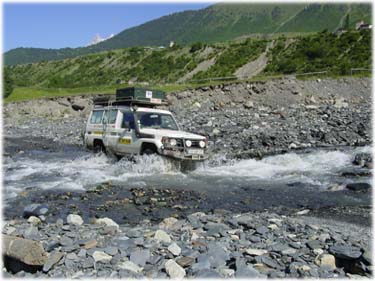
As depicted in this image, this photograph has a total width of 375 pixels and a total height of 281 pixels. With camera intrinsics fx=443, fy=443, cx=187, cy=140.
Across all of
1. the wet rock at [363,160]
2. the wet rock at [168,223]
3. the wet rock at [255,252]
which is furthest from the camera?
the wet rock at [363,160]

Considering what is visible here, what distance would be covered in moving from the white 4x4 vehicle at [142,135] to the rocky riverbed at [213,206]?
0.52m

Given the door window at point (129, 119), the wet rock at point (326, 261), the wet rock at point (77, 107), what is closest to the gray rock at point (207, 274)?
the wet rock at point (326, 261)

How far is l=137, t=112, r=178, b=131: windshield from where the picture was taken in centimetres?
1541

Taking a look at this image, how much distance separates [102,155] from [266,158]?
6414 millimetres

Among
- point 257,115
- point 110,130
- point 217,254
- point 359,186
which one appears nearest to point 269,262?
point 217,254

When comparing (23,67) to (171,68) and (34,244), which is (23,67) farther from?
(34,244)

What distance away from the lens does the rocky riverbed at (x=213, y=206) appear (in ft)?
20.3

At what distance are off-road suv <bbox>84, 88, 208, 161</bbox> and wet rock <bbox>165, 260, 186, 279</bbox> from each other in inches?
330

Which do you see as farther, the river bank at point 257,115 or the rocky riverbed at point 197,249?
the river bank at point 257,115

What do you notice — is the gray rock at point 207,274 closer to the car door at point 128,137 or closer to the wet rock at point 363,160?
the car door at point 128,137

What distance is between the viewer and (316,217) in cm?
966

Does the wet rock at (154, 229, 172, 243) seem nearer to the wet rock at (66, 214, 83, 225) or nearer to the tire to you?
the wet rock at (66, 214, 83, 225)

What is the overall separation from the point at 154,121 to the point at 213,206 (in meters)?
5.67

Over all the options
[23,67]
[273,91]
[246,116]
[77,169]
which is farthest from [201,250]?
[23,67]
